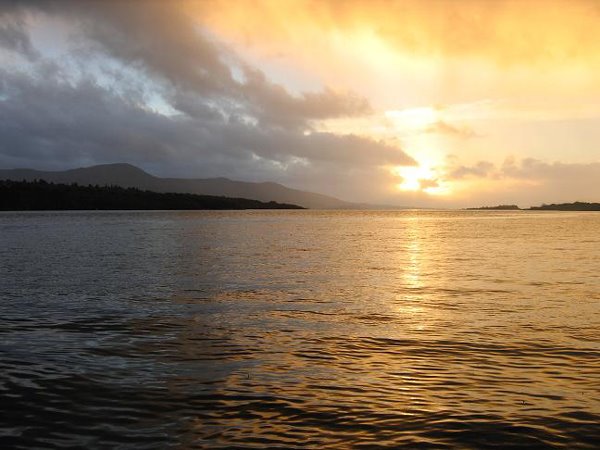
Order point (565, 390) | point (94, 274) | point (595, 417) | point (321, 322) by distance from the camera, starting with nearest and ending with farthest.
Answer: point (595, 417) → point (565, 390) → point (321, 322) → point (94, 274)

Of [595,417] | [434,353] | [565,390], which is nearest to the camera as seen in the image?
[595,417]

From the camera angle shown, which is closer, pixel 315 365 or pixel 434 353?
pixel 315 365

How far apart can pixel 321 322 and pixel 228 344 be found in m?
4.55

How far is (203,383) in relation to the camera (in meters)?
→ 13.5

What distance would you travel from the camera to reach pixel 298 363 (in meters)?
15.3

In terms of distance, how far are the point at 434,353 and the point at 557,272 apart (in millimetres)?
24843

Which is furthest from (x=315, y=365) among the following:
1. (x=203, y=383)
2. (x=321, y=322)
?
(x=321, y=322)

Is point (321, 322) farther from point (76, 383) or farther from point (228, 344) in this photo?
point (76, 383)

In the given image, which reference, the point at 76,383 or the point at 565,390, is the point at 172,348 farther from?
the point at 565,390

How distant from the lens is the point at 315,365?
1509 cm

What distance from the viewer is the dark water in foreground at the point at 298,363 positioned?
10.7m

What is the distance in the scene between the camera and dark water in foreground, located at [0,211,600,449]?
422 inches

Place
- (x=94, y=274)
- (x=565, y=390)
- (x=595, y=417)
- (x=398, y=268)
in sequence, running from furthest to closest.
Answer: (x=398, y=268), (x=94, y=274), (x=565, y=390), (x=595, y=417)

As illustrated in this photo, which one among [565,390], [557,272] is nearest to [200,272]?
[557,272]
